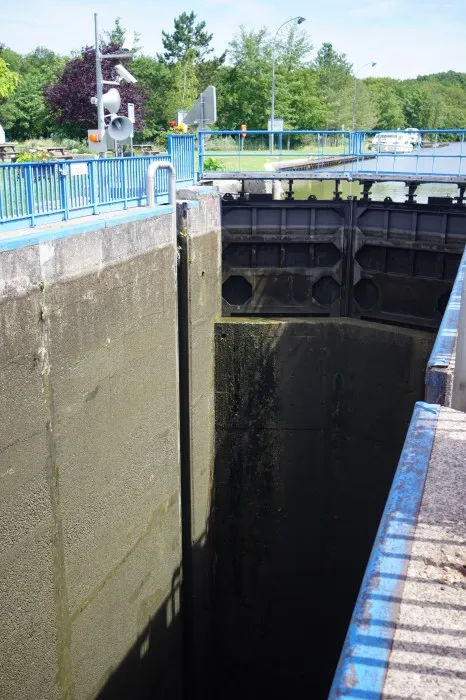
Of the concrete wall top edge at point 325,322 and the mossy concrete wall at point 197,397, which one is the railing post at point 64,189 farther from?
the concrete wall top edge at point 325,322

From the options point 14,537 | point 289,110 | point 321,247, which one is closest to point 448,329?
point 14,537

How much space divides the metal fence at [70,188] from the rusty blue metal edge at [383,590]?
4.06 meters

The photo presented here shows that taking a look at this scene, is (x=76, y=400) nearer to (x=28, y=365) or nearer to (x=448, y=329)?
(x=28, y=365)

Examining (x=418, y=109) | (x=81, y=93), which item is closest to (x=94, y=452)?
(x=81, y=93)

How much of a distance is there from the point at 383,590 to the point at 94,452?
183 inches

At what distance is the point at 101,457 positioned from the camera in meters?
7.72

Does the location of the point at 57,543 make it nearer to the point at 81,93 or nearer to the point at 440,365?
the point at 440,365

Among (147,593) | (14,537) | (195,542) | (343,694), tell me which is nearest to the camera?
(343,694)

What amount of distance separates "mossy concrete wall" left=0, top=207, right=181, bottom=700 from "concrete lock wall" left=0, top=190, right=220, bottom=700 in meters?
0.02

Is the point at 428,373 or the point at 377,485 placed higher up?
Result: the point at 428,373

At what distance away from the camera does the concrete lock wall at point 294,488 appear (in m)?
11.5

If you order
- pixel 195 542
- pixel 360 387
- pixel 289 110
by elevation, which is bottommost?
pixel 195 542

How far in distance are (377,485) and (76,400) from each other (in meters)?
5.98

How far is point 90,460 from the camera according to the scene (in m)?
7.50
